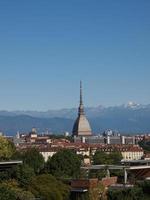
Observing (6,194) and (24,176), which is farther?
(24,176)

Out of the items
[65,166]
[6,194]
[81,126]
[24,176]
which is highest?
[81,126]

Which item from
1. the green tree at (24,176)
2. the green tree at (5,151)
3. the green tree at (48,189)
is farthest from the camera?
the green tree at (5,151)

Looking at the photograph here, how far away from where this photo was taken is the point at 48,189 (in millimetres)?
41594

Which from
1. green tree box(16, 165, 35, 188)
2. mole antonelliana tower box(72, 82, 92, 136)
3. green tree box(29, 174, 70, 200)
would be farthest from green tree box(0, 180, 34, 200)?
mole antonelliana tower box(72, 82, 92, 136)

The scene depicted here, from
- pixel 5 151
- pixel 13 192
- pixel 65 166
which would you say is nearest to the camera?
pixel 13 192

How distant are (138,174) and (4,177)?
1013cm

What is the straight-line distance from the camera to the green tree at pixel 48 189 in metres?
41.1

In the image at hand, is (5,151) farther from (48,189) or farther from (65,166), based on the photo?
(48,189)

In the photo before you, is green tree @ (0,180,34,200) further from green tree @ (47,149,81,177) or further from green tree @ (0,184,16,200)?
green tree @ (47,149,81,177)

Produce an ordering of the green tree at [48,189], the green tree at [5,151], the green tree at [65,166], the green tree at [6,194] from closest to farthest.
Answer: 1. the green tree at [6,194]
2. the green tree at [48,189]
3. the green tree at [65,166]
4. the green tree at [5,151]

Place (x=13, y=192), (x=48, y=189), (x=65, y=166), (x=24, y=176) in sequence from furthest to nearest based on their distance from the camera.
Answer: (x=65, y=166) → (x=24, y=176) → (x=48, y=189) → (x=13, y=192)

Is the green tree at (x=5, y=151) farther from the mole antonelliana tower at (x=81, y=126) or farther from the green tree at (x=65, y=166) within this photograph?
the mole antonelliana tower at (x=81, y=126)

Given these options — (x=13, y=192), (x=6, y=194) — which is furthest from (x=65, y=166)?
(x=6, y=194)

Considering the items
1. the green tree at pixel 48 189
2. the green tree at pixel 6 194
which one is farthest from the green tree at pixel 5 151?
the green tree at pixel 6 194
